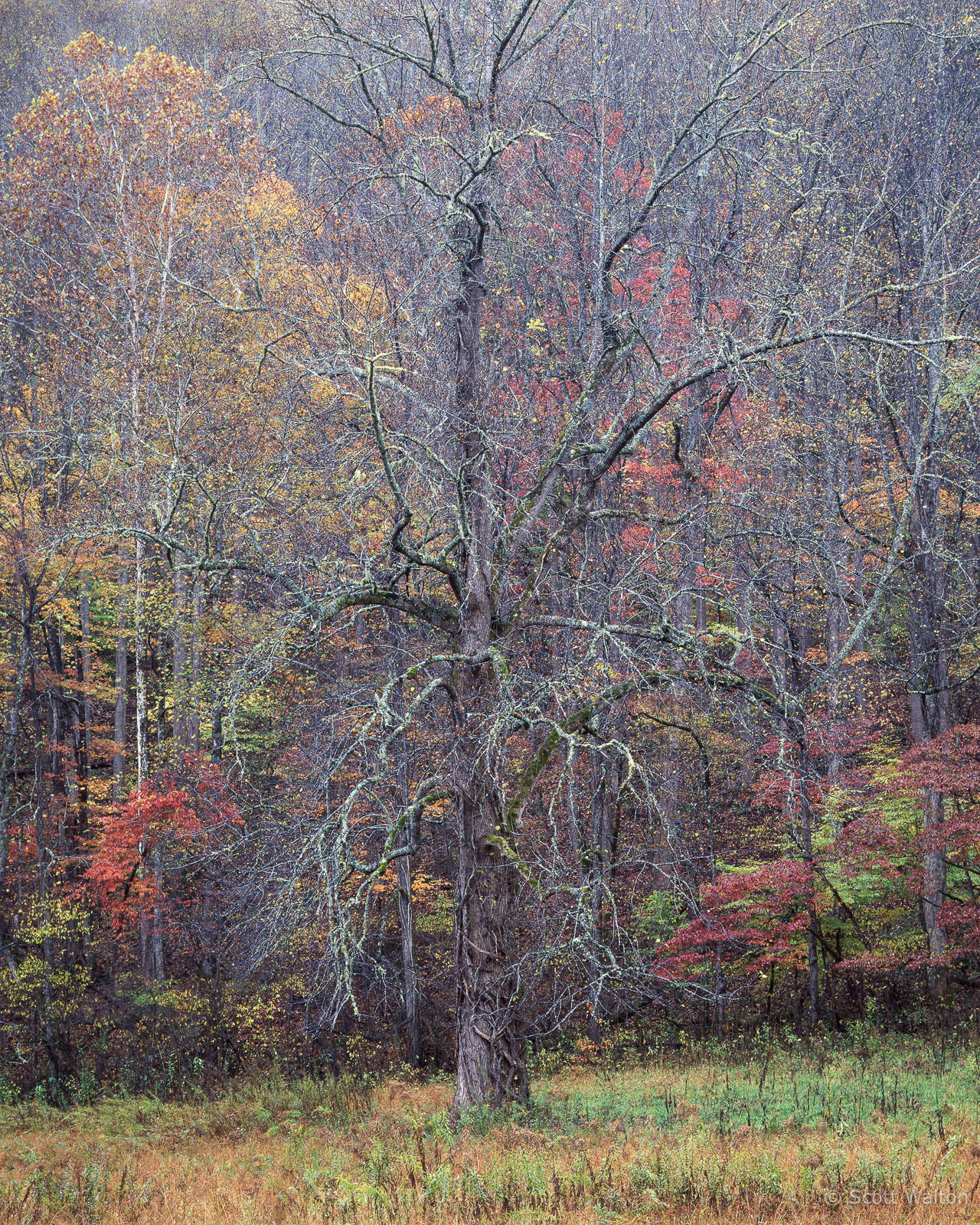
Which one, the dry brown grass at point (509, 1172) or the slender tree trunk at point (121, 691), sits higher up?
the slender tree trunk at point (121, 691)

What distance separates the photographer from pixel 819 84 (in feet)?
52.9

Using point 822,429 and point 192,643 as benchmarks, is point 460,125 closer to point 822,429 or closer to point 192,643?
point 822,429

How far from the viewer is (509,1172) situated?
6430 millimetres

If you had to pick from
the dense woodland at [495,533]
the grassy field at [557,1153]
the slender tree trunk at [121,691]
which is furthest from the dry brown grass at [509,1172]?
the slender tree trunk at [121,691]

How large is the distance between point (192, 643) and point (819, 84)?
14.3m

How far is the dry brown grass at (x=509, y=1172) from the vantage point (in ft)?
18.3

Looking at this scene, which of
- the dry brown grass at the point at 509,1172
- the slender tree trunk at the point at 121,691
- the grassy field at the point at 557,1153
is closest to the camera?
the dry brown grass at the point at 509,1172

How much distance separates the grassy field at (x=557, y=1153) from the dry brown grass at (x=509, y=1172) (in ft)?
0.07

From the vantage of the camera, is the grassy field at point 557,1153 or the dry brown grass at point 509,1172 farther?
the grassy field at point 557,1153

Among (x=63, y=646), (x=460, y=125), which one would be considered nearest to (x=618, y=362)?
(x=460, y=125)

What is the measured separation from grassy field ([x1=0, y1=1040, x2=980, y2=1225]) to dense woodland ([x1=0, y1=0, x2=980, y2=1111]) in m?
1.23

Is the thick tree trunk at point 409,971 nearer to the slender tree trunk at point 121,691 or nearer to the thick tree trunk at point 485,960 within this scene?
the slender tree trunk at point 121,691

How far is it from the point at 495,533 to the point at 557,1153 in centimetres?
581

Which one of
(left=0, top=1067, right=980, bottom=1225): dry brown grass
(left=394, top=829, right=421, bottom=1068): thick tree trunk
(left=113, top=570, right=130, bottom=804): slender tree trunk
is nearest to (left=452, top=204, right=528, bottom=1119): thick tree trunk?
(left=0, top=1067, right=980, bottom=1225): dry brown grass
